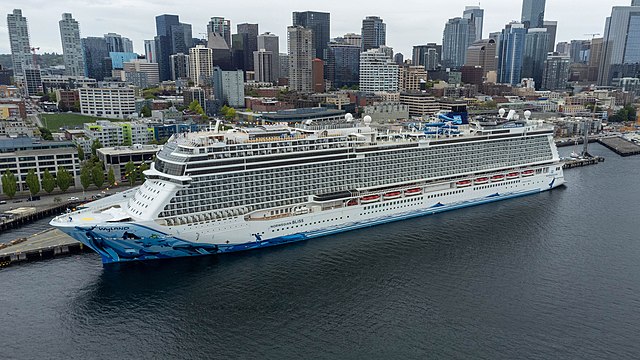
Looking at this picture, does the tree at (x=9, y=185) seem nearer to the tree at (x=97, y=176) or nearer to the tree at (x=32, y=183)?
the tree at (x=32, y=183)

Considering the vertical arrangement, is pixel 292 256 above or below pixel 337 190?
below

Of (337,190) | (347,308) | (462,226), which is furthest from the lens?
(462,226)

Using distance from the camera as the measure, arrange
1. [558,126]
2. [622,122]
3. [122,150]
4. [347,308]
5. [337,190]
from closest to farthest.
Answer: [347,308] < [337,190] < [122,150] < [558,126] < [622,122]

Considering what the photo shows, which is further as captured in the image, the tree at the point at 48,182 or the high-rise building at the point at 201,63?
the high-rise building at the point at 201,63

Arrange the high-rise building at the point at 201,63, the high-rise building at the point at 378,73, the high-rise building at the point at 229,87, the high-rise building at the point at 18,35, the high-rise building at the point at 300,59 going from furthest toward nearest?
the high-rise building at the point at 18,35, the high-rise building at the point at 201,63, the high-rise building at the point at 300,59, the high-rise building at the point at 378,73, the high-rise building at the point at 229,87

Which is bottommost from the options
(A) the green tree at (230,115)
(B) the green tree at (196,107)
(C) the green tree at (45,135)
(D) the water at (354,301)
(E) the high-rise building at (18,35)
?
(D) the water at (354,301)

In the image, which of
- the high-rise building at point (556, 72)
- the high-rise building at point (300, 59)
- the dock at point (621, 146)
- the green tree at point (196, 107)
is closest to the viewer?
the dock at point (621, 146)

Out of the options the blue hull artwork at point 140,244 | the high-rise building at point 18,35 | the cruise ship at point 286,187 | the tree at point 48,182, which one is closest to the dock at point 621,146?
the cruise ship at point 286,187

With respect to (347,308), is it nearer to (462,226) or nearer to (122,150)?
(462,226)

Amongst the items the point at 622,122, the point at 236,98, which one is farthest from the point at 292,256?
the point at 622,122
